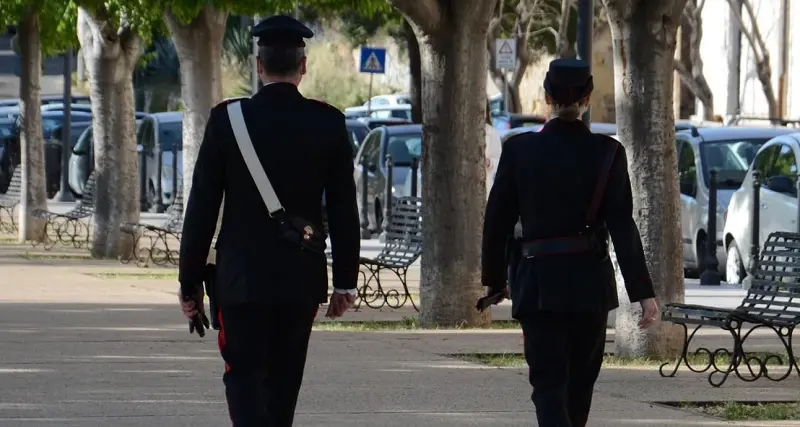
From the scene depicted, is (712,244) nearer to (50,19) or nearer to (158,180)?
(50,19)

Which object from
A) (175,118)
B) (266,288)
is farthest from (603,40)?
(266,288)

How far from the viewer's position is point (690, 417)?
925cm

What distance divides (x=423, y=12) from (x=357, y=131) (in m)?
19.9

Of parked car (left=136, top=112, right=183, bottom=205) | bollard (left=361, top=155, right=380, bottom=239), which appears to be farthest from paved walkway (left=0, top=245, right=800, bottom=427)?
parked car (left=136, top=112, right=183, bottom=205)

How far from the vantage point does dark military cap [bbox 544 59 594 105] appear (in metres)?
7.10

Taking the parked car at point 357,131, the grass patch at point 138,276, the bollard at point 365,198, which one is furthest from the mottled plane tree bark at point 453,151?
the parked car at point 357,131

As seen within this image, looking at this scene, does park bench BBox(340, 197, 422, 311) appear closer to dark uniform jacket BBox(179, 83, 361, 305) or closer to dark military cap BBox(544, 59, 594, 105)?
dark military cap BBox(544, 59, 594, 105)

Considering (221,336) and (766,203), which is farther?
(766,203)

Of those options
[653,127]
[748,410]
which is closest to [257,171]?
[748,410]

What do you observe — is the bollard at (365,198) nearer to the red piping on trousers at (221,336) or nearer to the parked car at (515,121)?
the parked car at (515,121)

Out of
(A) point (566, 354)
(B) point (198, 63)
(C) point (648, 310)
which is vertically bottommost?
(A) point (566, 354)

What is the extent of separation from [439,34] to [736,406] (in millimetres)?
4919

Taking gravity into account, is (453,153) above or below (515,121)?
below

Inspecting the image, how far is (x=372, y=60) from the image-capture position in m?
36.8
